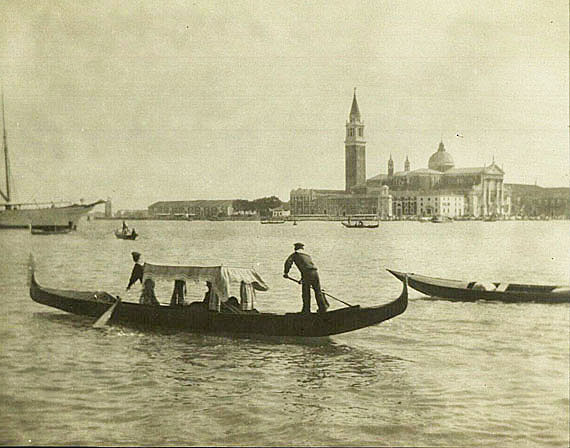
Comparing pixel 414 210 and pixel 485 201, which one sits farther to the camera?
pixel 414 210

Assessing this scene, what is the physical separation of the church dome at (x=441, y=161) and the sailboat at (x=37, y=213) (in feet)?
5.10

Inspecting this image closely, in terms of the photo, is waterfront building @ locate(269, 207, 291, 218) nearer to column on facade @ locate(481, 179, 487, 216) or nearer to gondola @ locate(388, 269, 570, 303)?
gondola @ locate(388, 269, 570, 303)

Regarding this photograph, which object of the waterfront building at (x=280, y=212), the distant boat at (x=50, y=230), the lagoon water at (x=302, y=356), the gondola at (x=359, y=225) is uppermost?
the waterfront building at (x=280, y=212)

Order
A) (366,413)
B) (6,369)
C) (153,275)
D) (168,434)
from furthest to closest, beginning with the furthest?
1. (153,275)
2. (6,369)
3. (366,413)
4. (168,434)

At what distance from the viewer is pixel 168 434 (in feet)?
7.59

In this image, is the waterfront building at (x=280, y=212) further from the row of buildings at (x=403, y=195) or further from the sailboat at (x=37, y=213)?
the sailboat at (x=37, y=213)

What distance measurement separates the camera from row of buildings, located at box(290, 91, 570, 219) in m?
Result: 2.74

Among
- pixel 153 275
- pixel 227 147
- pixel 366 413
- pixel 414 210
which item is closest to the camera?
pixel 366 413

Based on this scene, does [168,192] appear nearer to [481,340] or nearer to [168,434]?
[168,434]

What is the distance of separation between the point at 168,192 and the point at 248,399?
3.49ft

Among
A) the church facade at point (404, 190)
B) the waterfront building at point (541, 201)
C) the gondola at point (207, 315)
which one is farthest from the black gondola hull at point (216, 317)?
the waterfront building at point (541, 201)

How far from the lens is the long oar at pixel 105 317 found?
333cm

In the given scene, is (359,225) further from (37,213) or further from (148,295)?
(37,213)

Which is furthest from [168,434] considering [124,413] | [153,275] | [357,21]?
[357,21]
